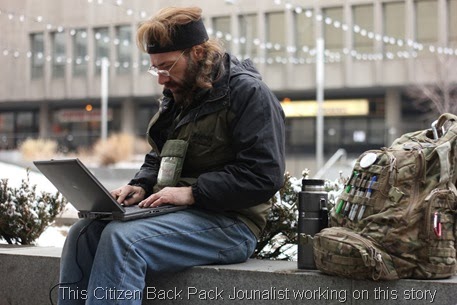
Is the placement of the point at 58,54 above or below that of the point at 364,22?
below

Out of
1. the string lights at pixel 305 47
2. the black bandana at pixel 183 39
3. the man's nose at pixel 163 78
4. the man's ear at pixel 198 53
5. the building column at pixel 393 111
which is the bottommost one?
the building column at pixel 393 111

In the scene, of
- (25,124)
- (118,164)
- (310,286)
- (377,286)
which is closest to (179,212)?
(310,286)

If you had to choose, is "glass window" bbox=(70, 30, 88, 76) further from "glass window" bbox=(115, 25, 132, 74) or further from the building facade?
"glass window" bbox=(115, 25, 132, 74)

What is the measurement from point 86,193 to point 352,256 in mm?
1182

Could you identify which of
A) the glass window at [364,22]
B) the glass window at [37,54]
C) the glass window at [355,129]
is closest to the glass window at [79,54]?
the glass window at [37,54]

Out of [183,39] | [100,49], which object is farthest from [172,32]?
[100,49]

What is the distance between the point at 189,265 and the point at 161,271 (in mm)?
163

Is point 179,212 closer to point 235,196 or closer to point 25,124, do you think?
point 235,196

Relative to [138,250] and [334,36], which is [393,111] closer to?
[334,36]

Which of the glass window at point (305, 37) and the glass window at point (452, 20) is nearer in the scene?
the glass window at point (452, 20)

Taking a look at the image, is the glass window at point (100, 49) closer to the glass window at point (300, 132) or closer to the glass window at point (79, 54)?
the glass window at point (79, 54)

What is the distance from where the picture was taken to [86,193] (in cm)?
346

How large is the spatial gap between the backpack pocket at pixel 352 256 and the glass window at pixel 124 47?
38.1 metres

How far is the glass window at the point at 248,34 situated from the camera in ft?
128
